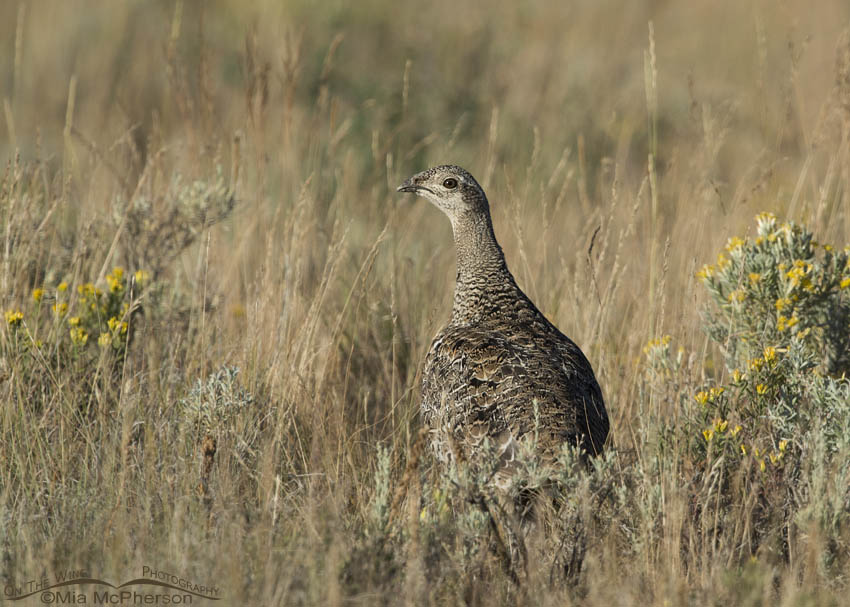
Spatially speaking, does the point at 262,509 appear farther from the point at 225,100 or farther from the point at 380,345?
the point at 225,100

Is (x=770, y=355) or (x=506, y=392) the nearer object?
Result: (x=506, y=392)

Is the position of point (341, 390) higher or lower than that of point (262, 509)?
higher

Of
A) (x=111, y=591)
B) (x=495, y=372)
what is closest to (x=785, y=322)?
(x=495, y=372)

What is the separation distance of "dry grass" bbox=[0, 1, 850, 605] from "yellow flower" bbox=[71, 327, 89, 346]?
3.4 inches

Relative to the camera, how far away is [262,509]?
11.3ft

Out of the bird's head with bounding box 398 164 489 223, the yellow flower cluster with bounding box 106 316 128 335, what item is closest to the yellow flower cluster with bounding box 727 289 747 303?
the bird's head with bounding box 398 164 489 223

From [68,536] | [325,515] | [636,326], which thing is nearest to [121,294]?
[68,536]

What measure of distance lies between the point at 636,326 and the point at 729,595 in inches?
92.6

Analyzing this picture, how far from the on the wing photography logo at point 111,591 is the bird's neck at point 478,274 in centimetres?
206

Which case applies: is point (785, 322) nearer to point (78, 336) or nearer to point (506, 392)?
point (506, 392)

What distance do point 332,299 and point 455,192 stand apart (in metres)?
1.26

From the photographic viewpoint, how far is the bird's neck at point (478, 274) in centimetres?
461

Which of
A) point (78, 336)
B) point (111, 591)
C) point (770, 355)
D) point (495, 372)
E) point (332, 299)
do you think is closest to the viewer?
point (111, 591)

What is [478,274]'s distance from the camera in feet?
15.5
